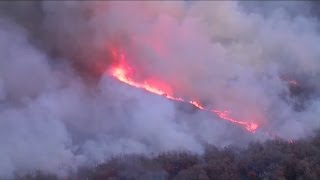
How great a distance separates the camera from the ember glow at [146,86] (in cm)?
2904

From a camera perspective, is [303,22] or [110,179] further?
[303,22]

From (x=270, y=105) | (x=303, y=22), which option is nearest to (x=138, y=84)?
(x=270, y=105)

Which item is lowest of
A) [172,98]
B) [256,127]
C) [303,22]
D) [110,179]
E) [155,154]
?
[110,179]

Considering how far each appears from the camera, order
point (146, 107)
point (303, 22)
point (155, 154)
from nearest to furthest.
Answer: point (155, 154) < point (146, 107) < point (303, 22)

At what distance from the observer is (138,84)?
31.5 m

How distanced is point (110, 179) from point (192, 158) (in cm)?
342

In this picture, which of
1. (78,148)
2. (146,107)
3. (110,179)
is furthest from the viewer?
(146,107)

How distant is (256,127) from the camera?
28.8 m

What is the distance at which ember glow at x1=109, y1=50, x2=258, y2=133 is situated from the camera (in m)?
29.0

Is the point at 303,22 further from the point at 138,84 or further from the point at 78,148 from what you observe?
the point at 78,148

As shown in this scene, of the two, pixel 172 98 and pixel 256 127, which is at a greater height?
pixel 172 98

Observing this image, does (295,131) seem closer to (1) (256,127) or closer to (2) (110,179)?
(1) (256,127)

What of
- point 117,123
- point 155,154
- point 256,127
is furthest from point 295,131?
point 117,123

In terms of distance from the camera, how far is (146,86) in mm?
31406
